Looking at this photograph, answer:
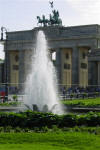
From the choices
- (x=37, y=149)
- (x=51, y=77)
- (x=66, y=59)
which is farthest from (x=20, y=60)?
(x=37, y=149)

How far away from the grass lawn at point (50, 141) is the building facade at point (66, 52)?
57.4 m

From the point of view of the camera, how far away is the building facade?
248ft

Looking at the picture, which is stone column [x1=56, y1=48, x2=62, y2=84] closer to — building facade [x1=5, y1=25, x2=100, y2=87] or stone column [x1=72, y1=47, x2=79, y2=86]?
building facade [x1=5, y1=25, x2=100, y2=87]

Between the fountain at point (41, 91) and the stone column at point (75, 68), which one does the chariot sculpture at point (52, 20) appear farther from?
the fountain at point (41, 91)

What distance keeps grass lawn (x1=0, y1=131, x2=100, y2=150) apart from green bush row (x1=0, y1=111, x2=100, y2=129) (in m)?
1.87

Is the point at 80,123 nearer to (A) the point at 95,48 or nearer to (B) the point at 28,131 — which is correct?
(B) the point at 28,131

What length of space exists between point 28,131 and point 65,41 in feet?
213

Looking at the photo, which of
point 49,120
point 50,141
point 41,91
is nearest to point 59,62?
point 41,91

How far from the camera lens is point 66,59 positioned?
85.3 metres

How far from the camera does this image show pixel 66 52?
85.8 m

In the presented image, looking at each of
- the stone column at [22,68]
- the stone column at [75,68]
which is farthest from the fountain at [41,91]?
the stone column at [22,68]

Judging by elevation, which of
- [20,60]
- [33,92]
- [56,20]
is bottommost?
[33,92]

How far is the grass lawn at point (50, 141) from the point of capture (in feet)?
41.4

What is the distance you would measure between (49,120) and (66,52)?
226ft
